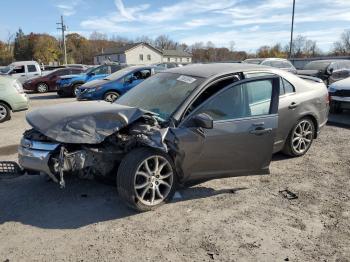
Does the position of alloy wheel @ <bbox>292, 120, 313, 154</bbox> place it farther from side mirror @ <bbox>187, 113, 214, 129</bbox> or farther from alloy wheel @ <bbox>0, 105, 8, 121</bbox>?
alloy wheel @ <bbox>0, 105, 8, 121</bbox>

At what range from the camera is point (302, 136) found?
6438 mm

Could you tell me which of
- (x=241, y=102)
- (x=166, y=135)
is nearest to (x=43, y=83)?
(x=241, y=102)

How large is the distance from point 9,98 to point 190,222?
896 cm

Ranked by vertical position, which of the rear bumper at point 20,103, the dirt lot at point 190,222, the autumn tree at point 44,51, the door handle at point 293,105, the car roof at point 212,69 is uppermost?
the autumn tree at point 44,51

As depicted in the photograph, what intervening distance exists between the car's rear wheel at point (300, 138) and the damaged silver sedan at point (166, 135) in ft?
4.89

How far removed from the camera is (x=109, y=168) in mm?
4391

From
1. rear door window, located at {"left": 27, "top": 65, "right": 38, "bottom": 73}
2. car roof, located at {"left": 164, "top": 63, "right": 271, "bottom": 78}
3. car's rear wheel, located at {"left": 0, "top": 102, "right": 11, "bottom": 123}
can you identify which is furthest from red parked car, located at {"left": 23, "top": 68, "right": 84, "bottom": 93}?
car roof, located at {"left": 164, "top": 63, "right": 271, "bottom": 78}

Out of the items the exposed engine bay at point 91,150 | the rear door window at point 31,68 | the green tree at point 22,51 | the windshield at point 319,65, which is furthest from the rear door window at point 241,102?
the green tree at point 22,51

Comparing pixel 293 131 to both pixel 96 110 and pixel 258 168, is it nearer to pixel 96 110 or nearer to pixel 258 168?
pixel 258 168

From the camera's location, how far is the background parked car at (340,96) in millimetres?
9891

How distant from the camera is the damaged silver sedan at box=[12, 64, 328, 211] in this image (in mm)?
4191

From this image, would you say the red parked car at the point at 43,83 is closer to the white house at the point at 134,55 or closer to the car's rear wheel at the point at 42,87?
the car's rear wheel at the point at 42,87

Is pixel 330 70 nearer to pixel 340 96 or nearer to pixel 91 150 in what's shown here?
pixel 340 96

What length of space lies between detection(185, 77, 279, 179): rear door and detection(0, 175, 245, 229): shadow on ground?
0.48 meters
